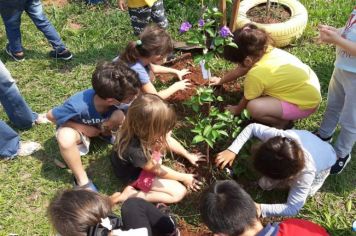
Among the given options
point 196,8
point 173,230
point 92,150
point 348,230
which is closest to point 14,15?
point 92,150

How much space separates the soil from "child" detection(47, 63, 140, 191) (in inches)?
75.2

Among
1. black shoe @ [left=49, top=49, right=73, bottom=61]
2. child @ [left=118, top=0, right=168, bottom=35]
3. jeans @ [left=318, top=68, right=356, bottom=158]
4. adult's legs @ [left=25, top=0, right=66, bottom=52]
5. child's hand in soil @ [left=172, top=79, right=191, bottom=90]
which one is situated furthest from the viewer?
black shoe @ [left=49, top=49, right=73, bottom=61]

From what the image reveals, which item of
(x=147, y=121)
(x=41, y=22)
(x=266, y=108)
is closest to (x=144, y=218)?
(x=147, y=121)

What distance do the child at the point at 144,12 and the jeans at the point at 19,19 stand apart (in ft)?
2.59

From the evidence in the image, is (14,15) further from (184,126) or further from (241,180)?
(241,180)

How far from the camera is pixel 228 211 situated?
2.03m

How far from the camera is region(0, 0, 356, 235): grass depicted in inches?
115

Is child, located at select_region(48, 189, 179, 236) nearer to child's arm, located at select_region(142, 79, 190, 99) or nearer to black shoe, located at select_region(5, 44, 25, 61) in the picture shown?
child's arm, located at select_region(142, 79, 190, 99)

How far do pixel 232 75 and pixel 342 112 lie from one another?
99 centimetres

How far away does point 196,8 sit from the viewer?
15.4ft

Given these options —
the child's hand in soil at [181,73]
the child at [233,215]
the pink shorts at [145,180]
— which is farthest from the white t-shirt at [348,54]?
the child's hand in soil at [181,73]

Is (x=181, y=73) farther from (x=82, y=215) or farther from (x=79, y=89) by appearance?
(x=82, y=215)

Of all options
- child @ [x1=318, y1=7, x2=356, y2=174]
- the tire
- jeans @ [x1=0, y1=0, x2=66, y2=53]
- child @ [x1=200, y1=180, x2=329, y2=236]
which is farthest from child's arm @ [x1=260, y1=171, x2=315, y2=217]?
jeans @ [x1=0, y1=0, x2=66, y2=53]

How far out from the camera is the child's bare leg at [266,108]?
3.14 metres
